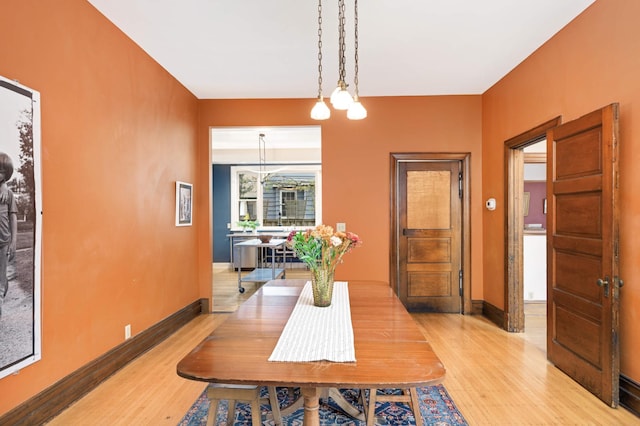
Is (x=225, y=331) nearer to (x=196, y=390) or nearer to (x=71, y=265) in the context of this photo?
(x=196, y=390)

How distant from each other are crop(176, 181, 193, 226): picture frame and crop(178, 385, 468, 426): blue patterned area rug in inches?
81.6

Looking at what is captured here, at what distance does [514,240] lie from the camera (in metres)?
3.51

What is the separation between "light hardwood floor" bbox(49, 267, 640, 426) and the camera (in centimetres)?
204

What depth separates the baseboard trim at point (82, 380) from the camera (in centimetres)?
187

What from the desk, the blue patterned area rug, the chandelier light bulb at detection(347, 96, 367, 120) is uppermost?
the chandelier light bulb at detection(347, 96, 367, 120)

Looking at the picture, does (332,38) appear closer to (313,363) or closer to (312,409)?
(313,363)

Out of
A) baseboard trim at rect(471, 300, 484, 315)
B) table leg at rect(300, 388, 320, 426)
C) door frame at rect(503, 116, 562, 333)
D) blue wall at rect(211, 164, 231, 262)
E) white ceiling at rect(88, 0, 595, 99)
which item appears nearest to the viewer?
table leg at rect(300, 388, 320, 426)

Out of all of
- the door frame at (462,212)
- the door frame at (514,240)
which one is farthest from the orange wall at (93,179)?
the door frame at (514,240)

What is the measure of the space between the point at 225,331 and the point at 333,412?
105 centimetres

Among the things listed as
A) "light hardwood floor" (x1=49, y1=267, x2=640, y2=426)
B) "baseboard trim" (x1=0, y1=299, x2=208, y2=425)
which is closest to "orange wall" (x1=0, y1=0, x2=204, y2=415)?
"baseboard trim" (x1=0, y1=299, x2=208, y2=425)

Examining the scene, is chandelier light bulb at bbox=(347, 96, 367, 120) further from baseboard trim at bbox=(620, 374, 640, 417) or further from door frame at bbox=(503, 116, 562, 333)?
baseboard trim at bbox=(620, 374, 640, 417)

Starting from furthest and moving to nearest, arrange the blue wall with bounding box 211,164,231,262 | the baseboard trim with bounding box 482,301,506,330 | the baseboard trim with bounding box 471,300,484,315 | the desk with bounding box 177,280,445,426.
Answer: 1. the blue wall with bounding box 211,164,231,262
2. the baseboard trim with bounding box 471,300,484,315
3. the baseboard trim with bounding box 482,301,506,330
4. the desk with bounding box 177,280,445,426

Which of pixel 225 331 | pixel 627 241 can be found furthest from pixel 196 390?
pixel 627 241

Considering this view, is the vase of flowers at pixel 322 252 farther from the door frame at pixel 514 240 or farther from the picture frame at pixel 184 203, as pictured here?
the door frame at pixel 514 240
